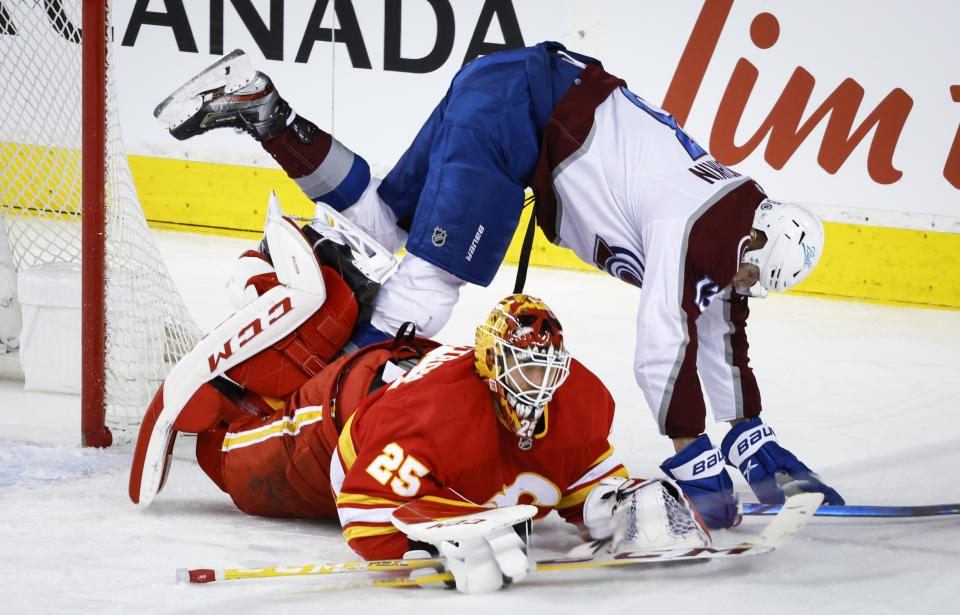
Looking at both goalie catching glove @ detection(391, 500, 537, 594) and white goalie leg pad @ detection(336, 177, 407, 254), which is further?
white goalie leg pad @ detection(336, 177, 407, 254)

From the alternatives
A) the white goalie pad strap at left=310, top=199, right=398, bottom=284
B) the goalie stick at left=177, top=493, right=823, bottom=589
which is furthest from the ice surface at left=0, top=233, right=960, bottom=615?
the white goalie pad strap at left=310, top=199, right=398, bottom=284

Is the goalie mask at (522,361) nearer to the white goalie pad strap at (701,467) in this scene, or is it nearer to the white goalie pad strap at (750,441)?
the white goalie pad strap at (701,467)

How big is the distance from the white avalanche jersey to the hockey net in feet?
3.50

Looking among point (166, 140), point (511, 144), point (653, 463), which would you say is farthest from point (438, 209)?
point (166, 140)

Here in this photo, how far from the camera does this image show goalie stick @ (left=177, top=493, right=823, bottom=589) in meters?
1.63

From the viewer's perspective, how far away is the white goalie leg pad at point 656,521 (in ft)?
5.73

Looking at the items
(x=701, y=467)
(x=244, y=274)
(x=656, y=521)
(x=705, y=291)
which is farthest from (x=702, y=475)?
(x=244, y=274)

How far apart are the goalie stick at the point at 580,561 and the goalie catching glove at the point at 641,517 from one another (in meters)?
0.02

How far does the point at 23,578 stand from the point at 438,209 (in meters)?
1.14

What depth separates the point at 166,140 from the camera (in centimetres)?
538

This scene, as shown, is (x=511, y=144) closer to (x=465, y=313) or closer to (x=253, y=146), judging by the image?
(x=465, y=313)

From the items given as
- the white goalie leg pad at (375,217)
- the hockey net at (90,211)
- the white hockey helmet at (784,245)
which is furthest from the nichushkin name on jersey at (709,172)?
the hockey net at (90,211)

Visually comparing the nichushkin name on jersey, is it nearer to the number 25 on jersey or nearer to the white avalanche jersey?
the white avalanche jersey

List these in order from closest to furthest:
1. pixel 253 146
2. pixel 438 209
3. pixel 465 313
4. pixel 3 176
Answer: pixel 438 209
pixel 3 176
pixel 465 313
pixel 253 146
